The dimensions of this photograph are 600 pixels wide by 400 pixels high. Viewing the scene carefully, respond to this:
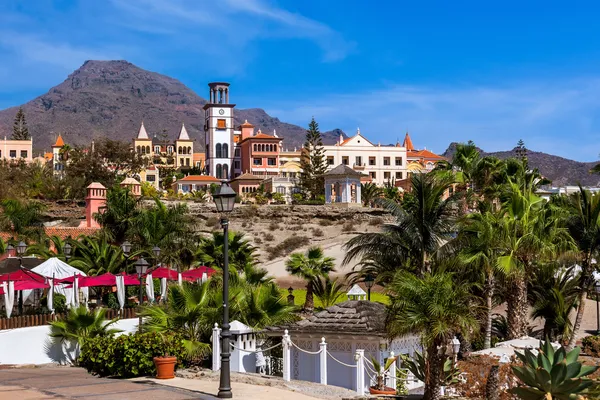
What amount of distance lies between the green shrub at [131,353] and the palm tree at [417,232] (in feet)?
32.4

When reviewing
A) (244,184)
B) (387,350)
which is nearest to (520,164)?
(387,350)

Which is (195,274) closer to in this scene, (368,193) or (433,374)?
(433,374)

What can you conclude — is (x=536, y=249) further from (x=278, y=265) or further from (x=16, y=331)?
(x=278, y=265)

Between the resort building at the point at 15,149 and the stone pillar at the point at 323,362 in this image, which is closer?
the stone pillar at the point at 323,362

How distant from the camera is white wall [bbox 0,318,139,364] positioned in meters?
22.4

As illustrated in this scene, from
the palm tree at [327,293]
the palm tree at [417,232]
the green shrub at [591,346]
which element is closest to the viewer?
the green shrub at [591,346]

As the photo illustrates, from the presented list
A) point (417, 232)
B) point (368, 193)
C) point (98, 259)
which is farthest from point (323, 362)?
point (368, 193)

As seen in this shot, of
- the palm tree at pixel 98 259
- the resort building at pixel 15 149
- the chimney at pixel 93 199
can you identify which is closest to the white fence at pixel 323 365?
the palm tree at pixel 98 259

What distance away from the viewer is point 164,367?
17875 millimetres

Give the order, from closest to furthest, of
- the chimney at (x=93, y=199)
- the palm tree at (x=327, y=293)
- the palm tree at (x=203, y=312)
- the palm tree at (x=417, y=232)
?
the palm tree at (x=203, y=312) < the palm tree at (x=417, y=232) < the palm tree at (x=327, y=293) < the chimney at (x=93, y=199)

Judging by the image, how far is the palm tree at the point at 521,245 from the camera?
2417 centimetres

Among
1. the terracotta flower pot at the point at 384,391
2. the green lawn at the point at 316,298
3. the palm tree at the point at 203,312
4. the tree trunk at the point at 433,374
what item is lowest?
the green lawn at the point at 316,298

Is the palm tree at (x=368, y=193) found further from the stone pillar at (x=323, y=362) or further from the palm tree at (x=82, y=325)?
the stone pillar at (x=323, y=362)

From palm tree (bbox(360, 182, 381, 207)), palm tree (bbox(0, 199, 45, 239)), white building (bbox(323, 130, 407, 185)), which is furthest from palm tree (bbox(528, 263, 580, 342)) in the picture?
white building (bbox(323, 130, 407, 185))
